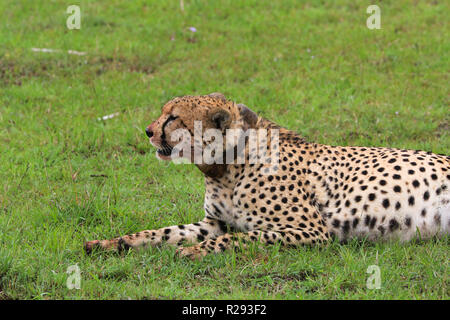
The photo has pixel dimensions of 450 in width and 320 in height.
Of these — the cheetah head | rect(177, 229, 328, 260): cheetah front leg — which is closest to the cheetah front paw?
rect(177, 229, 328, 260): cheetah front leg

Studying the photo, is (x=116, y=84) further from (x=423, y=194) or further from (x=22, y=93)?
(x=423, y=194)

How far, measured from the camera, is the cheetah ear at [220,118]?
483 cm

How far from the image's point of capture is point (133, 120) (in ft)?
25.5

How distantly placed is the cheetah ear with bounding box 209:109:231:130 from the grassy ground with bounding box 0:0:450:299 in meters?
1.02

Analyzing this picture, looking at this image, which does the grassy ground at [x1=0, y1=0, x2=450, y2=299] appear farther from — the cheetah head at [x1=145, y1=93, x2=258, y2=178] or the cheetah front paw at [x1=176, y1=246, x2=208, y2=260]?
the cheetah head at [x1=145, y1=93, x2=258, y2=178]

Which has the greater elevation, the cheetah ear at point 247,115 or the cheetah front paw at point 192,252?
the cheetah ear at point 247,115

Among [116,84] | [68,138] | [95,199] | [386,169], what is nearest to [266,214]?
[386,169]

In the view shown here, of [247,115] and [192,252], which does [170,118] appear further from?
[192,252]

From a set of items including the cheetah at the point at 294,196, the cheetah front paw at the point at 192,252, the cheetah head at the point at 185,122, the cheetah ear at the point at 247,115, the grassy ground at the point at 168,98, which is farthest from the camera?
the cheetah ear at the point at 247,115

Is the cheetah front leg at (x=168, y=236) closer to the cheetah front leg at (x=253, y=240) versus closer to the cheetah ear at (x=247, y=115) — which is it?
the cheetah front leg at (x=253, y=240)

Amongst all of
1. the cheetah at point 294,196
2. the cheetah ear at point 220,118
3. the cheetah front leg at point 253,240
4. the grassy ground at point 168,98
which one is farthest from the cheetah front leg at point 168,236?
the cheetah ear at point 220,118

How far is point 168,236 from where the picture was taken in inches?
196

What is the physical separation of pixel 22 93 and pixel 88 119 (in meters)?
1.20

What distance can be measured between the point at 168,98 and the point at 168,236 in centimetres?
370
